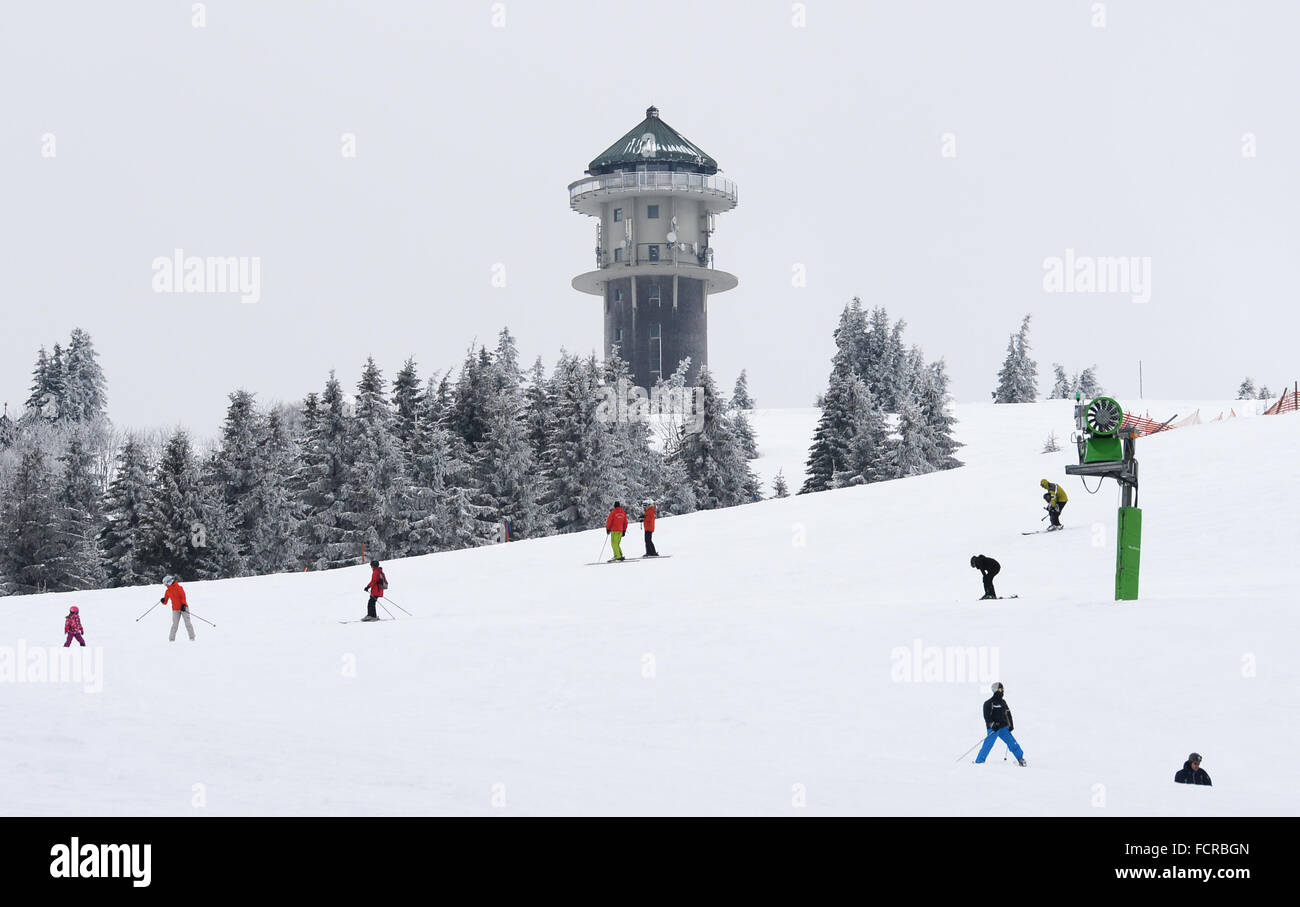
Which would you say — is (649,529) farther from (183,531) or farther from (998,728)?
(183,531)

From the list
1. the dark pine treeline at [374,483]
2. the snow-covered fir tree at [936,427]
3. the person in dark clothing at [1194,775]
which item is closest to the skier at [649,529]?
the person in dark clothing at [1194,775]

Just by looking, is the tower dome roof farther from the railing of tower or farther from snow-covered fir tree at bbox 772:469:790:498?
snow-covered fir tree at bbox 772:469:790:498

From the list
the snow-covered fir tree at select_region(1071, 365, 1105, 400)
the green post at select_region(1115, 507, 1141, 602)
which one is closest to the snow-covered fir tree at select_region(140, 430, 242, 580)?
the green post at select_region(1115, 507, 1141, 602)

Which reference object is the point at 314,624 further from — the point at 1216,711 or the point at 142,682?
the point at 1216,711

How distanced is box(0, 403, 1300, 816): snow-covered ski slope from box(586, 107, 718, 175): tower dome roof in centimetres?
7911

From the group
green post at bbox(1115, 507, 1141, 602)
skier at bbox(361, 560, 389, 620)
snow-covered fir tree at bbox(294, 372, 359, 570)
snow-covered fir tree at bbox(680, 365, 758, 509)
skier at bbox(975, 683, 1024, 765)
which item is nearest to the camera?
skier at bbox(975, 683, 1024, 765)

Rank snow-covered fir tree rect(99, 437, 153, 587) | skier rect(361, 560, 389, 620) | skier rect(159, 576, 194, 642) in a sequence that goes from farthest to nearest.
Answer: snow-covered fir tree rect(99, 437, 153, 587) → skier rect(361, 560, 389, 620) → skier rect(159, 576, 194, 642)

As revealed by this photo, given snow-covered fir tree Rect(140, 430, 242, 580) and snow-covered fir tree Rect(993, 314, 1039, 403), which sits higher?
snow-covered fir tree Rect(993, 314, 1039, 403)

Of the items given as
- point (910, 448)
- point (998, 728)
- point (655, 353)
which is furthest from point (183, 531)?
point (655, 353)

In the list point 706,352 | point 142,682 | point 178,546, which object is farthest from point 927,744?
point 706,352

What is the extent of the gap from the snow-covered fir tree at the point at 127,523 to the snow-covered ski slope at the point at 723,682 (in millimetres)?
28156

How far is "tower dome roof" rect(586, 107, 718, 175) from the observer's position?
112062 millimetres

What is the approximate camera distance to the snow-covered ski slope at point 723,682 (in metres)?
14.5
